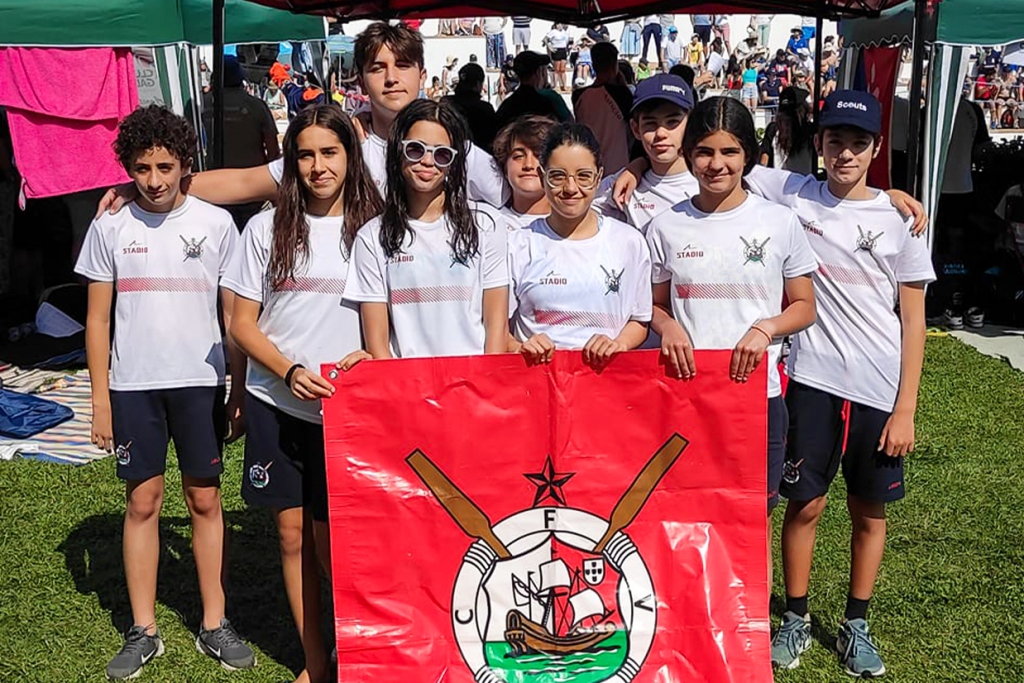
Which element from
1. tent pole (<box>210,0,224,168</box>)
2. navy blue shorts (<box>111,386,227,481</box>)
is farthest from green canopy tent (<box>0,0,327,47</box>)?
navy blue shorts (<box>111,386,227,481</box>)

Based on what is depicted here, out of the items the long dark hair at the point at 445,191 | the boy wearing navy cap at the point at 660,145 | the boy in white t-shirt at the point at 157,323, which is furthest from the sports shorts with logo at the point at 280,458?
the boy wearing navy cap at the point at 660,145

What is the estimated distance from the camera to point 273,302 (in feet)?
11.1

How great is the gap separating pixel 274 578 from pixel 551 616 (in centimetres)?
183

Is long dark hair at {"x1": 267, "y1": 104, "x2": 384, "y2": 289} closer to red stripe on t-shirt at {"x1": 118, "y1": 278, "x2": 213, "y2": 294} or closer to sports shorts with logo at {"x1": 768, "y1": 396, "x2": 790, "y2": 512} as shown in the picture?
red stripe on t-shirt at {"x1": 118, "y1": 278, "x2": 213, "y2": 294}

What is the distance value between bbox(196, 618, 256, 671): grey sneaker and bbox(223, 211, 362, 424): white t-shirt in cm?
111

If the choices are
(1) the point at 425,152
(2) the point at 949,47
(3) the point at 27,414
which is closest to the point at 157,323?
(1) the point at 425,152

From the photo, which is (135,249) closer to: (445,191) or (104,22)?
(445,191)

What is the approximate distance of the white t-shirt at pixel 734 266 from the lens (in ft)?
11.0

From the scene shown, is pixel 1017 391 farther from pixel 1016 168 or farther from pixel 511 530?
pixel 511 530

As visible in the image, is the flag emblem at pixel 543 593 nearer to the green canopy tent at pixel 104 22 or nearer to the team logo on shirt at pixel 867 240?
the team logo on shirt at pixel 867 240

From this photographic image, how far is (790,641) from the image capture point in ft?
12.8

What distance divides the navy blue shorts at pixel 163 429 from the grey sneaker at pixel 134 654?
0.59 meters

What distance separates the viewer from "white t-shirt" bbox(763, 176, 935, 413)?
357 centimetres

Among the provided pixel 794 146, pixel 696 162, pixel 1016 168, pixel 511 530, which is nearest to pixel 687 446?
pixel 511 530
